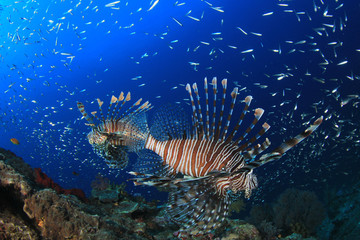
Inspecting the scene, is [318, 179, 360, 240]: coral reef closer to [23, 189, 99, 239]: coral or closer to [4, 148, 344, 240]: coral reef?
[4, 148, 344, 240]: coral reef

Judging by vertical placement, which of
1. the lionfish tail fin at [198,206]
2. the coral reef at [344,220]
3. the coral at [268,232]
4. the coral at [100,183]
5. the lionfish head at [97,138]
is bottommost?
the coral reef at [344,220]

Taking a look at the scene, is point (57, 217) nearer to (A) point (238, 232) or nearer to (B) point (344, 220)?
(A) point (238, 232)

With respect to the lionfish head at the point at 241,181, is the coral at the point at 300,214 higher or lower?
lower

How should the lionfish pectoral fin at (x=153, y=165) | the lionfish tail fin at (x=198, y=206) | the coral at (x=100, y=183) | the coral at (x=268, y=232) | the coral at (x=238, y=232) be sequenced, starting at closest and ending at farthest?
the lionfish tail fin at (x=198, y=206) → the lionfish pectoral fin at (x=153, y=165) → the coral at (x=238, y=232) → the coral at (x=268, y=232) → the coral at (x=100, y=183)

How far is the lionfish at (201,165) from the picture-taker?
6.81 ft

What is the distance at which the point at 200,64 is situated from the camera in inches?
1107

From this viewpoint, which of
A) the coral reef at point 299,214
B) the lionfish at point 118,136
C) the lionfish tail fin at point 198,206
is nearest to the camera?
the lionfish tail fin at point 198,206

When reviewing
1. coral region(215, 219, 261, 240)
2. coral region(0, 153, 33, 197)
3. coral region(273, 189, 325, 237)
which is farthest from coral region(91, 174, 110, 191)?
coral region(273, 189, 325, 237)

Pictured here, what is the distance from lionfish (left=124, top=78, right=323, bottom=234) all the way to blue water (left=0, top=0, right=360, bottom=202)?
1091 centimetres

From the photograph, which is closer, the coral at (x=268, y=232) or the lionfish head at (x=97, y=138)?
the coral at (x=268, y=232)

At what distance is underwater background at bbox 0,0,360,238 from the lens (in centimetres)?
1522

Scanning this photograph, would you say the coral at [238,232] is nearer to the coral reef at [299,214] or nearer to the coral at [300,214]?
the coral reef at [299,214]

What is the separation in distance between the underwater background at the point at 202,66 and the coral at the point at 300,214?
19.5 ft

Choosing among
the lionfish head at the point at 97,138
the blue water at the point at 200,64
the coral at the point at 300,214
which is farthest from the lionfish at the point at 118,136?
the blue water at the point at 200,64
